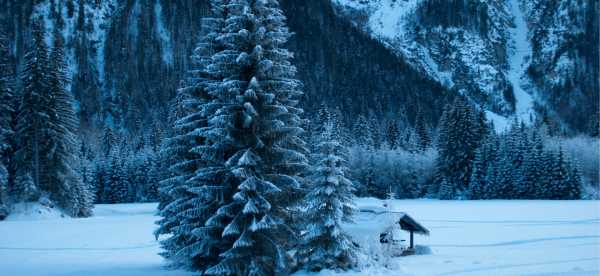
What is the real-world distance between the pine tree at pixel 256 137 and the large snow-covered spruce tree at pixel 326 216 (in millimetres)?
1174

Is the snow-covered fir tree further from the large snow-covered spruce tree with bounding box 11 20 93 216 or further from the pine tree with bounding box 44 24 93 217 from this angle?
the large snow-covered spruce tree with bounding box 11 20 93 216

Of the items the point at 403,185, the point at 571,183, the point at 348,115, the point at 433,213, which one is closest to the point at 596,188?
the point at 571,183

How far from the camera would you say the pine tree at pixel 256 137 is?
16938 mm

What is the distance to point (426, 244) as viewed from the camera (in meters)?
32.7

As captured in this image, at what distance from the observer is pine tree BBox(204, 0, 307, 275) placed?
55.6 feet

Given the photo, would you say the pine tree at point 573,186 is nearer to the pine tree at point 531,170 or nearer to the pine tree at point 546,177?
the pine tree at point 546,177

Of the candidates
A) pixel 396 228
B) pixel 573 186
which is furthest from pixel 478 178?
pixel 396 228

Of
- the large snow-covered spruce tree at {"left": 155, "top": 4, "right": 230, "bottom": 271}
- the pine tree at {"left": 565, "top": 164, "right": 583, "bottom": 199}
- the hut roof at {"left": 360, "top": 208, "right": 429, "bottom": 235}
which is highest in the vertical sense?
the large snow-covered spruce tree at {"left": 155, "top": 4, "right": 230, "bottom": 271}

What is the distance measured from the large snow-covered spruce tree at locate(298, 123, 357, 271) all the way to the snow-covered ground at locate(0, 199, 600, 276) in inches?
44.0

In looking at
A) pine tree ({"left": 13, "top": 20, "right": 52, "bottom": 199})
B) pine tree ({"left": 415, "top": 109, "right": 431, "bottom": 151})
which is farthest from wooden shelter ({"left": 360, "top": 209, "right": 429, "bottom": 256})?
pine tree ({"left": 415, "top": 109, "right": 431, "bottom": 151})

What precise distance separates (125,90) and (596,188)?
16673 cm

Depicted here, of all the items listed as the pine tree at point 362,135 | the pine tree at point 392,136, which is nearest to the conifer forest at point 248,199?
the pine tree at point 362,135

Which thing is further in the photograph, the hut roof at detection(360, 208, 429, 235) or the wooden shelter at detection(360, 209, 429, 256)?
the hut roof at detection(360, 208, 429, 235)

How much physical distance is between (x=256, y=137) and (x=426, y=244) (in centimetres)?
1888
